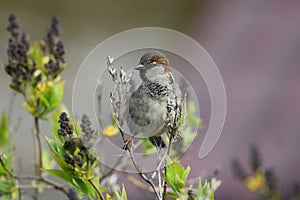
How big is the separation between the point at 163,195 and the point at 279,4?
371 centimetres

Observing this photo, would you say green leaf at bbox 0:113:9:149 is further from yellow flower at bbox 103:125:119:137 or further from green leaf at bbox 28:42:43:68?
yellow flower at bbox 103:125:119:137

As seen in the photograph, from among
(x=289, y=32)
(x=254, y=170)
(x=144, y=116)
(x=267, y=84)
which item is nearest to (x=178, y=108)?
(x=144, y=116)

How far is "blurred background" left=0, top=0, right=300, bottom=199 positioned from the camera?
287 cm

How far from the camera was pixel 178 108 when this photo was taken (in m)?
0.85

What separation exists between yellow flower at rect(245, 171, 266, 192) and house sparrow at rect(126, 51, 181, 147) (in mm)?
787

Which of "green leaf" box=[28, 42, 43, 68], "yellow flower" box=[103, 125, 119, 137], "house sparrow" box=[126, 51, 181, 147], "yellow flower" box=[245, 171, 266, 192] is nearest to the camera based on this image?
"house sparrow" box=[126, 51, 181, 147]

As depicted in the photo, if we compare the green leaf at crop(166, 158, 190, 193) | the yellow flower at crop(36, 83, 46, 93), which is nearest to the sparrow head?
the green leaf at crop(166, 158, 190, 193)

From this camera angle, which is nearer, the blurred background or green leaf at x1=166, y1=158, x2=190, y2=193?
green leaf at x1=166, y1=158, x2=190, y2=193

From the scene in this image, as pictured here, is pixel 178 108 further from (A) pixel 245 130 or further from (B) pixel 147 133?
(A) pixel 245 130

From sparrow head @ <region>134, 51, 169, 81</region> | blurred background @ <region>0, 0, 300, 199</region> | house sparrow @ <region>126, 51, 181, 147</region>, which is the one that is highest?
blurred background @ <region>0, 0, 300, 199</region>

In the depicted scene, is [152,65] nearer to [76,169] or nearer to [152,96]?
[152,96]

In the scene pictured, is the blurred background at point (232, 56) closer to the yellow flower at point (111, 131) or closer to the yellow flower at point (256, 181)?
the yellow flower at point (256, 181)

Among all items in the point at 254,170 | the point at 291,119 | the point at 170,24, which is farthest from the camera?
the point at 170,24

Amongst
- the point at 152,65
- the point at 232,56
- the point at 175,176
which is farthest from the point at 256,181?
the point at 232,56
